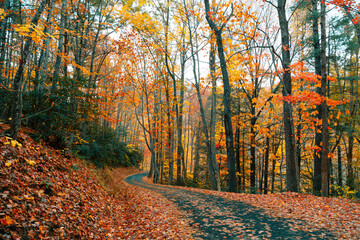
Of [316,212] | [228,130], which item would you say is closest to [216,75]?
[228,130]

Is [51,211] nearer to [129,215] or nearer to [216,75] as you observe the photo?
[129,215]

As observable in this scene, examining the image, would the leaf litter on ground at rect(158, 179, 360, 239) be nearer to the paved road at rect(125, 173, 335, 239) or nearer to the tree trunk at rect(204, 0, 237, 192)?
the paved road at rect(125, 173, 335, 239)

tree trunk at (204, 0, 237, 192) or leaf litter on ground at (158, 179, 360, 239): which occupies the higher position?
tree trunk at (204, 0, 237, 192)

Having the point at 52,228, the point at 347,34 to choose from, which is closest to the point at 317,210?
the point at 52,228

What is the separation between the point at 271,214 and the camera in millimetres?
5398

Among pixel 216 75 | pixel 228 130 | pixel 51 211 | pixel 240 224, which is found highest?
pixel 216 75

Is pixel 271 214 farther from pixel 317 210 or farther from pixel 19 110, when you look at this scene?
pixel 19 110

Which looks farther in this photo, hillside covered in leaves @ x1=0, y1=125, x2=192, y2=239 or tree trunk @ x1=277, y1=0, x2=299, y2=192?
tree trunk @ x1=277, y1=0, x2=299, y2=192

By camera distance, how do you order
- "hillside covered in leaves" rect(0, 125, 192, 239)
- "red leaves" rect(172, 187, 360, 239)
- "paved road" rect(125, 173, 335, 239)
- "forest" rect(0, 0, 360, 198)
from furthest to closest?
"forest" rect(0, 0, 360, 198) < "red leaves" rect(172, 187, 360, 239) < "paved road" rect(125, 173, 335, 239) < "hillside covered in leaves" rect(0, 125, 192, 239)

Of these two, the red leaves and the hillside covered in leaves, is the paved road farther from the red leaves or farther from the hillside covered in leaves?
the hillside covered in leaves

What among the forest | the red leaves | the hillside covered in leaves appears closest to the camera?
the hillside covered in leaves

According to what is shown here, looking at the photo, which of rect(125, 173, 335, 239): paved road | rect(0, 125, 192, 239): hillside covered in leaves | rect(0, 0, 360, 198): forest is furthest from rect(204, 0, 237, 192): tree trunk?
rect(0, 125, 192, 239): hillside covered in leaves

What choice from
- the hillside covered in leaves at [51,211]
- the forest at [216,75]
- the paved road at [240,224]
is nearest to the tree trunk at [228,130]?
the forest at [216,75]

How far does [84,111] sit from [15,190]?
500 cm
